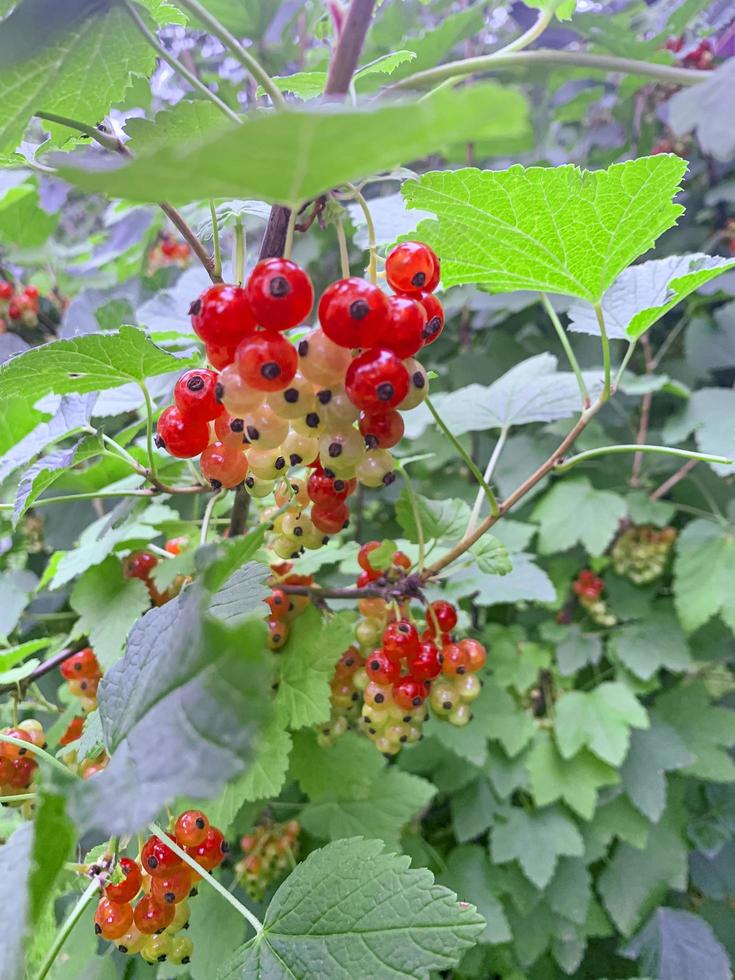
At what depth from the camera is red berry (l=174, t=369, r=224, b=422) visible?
588mm

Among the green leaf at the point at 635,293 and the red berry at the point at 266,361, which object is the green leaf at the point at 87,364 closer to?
the red berry at the point at 266,361

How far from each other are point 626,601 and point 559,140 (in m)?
1.77

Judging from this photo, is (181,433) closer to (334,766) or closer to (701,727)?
(334,766)

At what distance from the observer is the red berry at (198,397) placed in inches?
23.2

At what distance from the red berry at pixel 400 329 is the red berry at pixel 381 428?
0.05 metres

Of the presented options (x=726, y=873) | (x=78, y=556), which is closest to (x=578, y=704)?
(x=726, y=873)

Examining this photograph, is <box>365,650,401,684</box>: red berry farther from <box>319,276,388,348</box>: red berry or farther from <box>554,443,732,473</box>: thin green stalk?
<box>319,276,388,348</box>: red berry

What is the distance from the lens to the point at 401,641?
797 mm

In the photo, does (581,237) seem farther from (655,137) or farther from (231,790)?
(655,137)

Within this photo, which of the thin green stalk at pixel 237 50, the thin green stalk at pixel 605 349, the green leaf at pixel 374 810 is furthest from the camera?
the green leaf at pixel 374 810

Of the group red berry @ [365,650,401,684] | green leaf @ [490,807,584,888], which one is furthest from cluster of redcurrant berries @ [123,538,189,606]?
green leaf @ [490,807,584,888]

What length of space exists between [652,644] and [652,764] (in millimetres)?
281

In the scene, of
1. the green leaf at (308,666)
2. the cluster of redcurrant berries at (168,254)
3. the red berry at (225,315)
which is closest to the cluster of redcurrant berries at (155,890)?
the green leaf at (308,666)

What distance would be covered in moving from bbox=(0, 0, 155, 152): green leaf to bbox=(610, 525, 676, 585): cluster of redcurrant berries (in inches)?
59.3
